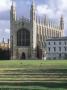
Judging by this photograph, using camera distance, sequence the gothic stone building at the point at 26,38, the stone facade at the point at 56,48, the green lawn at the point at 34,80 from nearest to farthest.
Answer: the green lawn at the point at 34,80
the gothic stone building at the point at 26,38
the stone facade at the point at 56,48

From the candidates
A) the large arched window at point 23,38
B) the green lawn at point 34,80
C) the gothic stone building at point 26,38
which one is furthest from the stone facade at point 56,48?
the green lawn at point 34,80

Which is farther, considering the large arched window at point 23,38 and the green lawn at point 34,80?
the large arched window at point 23,38

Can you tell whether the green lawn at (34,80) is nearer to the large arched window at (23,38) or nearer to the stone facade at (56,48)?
the large arched window at (23,38)

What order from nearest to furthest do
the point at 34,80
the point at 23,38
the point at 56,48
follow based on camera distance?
the point at 34,80 → the point at 23,38 → the point at 56,48

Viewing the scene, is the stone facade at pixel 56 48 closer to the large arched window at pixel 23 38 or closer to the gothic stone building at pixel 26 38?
the gothic stone building at pixel 26 38

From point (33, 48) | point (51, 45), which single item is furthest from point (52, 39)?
point (33, 48)

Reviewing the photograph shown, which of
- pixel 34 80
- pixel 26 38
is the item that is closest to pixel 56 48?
pixel 26 38

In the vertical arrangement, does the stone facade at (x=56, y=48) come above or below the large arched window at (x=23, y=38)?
below

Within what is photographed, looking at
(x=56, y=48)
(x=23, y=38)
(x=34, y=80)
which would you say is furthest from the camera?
(x=56, y=48)

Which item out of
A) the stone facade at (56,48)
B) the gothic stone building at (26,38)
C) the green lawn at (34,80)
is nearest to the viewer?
the green lawn at (34,80)

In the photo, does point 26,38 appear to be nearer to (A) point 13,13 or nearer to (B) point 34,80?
(A) point 13,13

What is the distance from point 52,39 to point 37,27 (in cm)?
685

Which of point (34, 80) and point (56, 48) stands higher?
point (34, 80)

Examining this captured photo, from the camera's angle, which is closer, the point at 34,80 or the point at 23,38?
the point at 34,80
